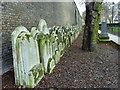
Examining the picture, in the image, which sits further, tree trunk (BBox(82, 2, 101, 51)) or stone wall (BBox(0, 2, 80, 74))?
tree trunk (BBox(82, 2, 101, 51))

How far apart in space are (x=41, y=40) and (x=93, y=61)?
251cm

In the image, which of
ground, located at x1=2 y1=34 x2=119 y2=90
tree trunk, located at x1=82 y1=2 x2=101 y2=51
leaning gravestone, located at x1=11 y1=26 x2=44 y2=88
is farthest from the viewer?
tree trunk, located at x1=82 y1=2 x2=101 y2=51

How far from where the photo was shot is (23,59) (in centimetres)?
276

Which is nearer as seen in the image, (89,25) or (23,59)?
(23,59)

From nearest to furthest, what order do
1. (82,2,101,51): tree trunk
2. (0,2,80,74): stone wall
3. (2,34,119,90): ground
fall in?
(2,34,119,90): ground, (0,2,80,74): stone wall, (82,2,101,51): tree trunk

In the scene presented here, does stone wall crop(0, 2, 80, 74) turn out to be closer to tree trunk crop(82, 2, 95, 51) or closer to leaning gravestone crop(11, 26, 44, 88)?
leaning gravestone crop(11, 26, 44, 88)

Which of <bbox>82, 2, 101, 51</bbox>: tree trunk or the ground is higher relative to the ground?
<bbox>82, 2, 101, 51</bbox>: tree trunk

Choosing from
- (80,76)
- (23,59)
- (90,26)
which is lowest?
(80,76)

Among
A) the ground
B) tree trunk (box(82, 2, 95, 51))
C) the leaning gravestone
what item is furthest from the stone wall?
tree trunk (box(82, 2, 95, 51))

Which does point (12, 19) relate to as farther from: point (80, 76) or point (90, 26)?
point (90, 26)

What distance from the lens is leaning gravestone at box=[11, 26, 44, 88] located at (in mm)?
2699

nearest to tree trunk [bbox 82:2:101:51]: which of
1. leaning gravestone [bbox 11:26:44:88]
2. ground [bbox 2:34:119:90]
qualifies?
Answer: ground [bbox 2:34:119:90]

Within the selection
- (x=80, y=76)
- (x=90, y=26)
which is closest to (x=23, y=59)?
(x=80, y=76)

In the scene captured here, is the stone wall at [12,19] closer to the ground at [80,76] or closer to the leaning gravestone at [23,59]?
the ground at [80,76]
